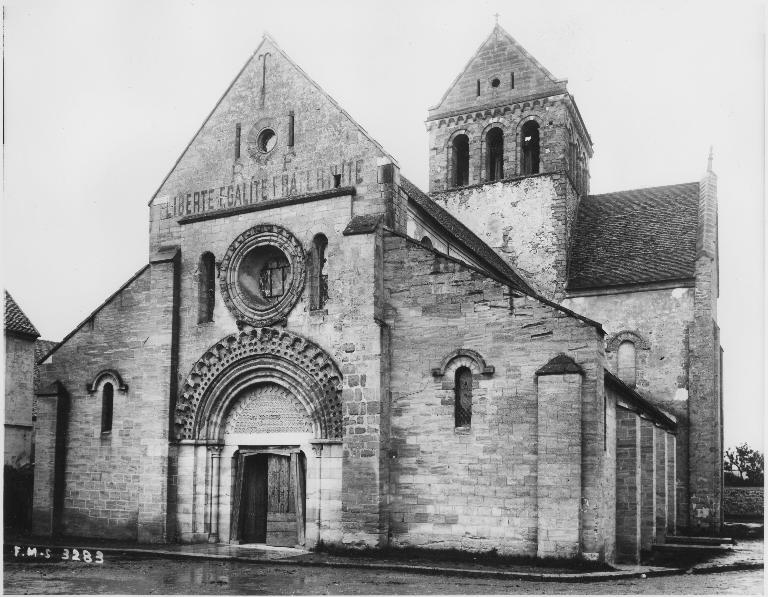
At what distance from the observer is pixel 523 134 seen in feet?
117

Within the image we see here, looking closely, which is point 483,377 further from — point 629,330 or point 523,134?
point 523,134

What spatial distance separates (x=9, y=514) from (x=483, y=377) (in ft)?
50.6

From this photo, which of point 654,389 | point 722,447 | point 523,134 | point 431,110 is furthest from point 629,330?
point 431,110

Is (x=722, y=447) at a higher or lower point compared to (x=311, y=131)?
lower

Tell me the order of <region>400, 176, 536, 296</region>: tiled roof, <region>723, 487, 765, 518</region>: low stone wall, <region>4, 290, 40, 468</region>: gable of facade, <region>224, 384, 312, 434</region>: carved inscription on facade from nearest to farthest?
<region>224, 384, 312, 434</region>: carved inscription on facade
<region>400, 176, 536, 296</region>: tiled roof
<region>4, 290, 40, 468</region>: gable of facade
<region>723, 487, 765, 518</region>: low stone wall

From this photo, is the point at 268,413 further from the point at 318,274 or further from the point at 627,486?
the point at 627,486

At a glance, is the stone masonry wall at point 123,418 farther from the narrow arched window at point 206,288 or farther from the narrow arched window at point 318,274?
the narrow arched window at point 318,274

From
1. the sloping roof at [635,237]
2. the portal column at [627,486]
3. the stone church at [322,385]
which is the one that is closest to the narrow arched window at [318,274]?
the stone church at [322,385]

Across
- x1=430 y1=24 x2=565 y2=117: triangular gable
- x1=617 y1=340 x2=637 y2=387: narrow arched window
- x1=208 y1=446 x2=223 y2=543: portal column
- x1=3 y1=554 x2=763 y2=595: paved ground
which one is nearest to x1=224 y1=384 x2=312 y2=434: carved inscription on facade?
x1=208 y1=446 x2=223 y2=543: portal column

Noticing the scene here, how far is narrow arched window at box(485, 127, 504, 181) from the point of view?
35894mm

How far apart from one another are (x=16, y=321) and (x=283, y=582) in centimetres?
2156

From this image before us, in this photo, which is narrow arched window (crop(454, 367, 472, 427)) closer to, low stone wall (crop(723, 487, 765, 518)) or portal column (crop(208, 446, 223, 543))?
portal column (crop(208, 446, 223, 543))

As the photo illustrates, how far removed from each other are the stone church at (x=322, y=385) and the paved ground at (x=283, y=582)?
2.10 metres

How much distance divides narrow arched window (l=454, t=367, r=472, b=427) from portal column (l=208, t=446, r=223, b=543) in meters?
6.37
